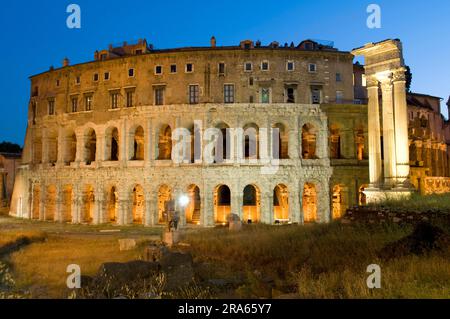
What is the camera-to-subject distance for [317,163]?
3147cm

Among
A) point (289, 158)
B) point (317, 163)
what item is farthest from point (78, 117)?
point (317, 163)

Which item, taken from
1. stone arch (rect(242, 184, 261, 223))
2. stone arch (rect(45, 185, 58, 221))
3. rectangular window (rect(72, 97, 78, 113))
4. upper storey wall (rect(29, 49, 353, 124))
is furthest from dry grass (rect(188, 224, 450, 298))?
stone arch (rect(45, 185, 58, 221))

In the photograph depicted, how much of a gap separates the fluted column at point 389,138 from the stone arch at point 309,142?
12.9 metres

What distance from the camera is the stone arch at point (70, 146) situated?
37.1 m

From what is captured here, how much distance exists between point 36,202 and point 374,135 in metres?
33.8

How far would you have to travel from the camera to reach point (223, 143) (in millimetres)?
34438

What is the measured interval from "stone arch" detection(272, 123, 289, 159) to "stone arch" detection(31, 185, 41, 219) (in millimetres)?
24480

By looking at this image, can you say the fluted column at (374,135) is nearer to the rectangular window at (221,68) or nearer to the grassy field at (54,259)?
the grassy field at (54,259)

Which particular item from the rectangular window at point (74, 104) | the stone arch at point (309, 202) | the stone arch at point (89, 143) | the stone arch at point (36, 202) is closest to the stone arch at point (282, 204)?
the stone arch at point (309, 202)

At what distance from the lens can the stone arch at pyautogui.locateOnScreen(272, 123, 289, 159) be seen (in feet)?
106

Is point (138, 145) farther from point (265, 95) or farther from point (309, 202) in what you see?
point (309, 202)

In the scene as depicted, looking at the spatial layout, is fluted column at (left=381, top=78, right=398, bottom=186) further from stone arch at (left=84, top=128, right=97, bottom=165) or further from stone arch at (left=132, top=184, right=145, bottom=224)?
stone arch at (left=84, top=128, right=97, bottom=165)
